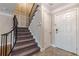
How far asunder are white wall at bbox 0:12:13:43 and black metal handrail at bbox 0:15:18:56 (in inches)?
1.9

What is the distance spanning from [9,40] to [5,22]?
0.89 ft

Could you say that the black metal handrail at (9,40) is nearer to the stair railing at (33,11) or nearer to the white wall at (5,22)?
the white wall at (5,22)

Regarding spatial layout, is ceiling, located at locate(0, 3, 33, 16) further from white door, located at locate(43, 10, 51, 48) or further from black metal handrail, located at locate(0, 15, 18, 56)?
white door, located at locate(43, 10, 51, 48)

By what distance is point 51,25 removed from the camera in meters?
1.44

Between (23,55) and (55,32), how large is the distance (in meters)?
0.65

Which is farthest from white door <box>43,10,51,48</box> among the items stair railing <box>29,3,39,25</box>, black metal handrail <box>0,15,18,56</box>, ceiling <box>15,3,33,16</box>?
black metal handrail <box>0,15,18,56</box>

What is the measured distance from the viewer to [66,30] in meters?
1.39

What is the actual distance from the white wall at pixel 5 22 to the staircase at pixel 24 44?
0.48 ft

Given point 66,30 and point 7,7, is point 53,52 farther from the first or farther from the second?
point 7,7

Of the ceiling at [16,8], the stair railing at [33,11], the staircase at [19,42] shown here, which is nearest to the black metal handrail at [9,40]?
the staircase at [19,42]

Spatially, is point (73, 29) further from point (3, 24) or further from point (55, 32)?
point (3, 24)

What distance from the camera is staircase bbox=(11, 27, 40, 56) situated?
131cm

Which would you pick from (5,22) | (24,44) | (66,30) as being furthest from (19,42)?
(66,30)

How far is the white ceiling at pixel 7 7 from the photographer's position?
1.26 m
